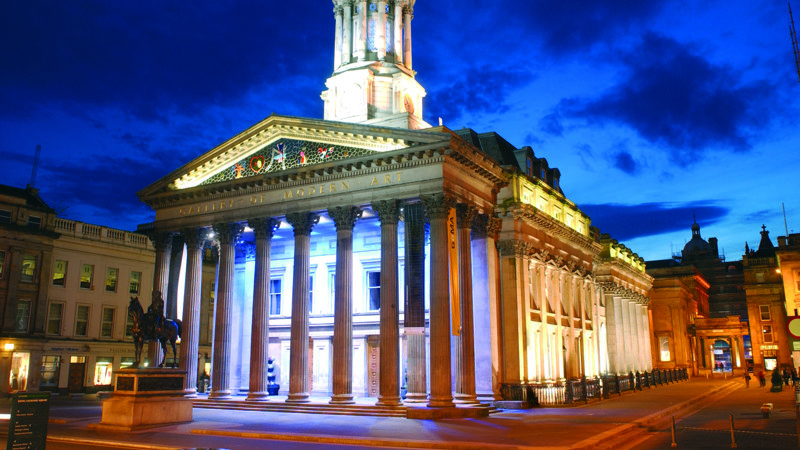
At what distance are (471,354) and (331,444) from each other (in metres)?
11.6

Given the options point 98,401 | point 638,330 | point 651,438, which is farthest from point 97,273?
point 638,330

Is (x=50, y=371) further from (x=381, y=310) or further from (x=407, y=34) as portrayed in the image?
(x=407, y=34)

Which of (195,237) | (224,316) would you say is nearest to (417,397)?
(224,316)

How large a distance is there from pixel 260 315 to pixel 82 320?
76.2 ft

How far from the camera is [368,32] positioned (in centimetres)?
4256

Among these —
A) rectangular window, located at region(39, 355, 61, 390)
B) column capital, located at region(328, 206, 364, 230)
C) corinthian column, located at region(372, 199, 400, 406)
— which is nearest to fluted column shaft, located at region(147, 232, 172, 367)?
column capital, located at region(328, 206, 364, 230)

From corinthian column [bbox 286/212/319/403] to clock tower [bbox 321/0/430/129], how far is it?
30.7ft

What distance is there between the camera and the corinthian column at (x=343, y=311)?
2981cm

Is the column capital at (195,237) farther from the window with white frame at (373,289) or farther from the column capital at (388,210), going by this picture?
the column capital at (388,210)

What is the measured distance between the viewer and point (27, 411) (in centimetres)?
1311

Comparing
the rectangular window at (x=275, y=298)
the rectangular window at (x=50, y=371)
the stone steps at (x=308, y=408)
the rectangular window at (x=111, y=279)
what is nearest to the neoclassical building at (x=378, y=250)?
the rectangular window at (x=275, y=298)

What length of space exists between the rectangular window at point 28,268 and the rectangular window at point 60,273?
5.59 feet

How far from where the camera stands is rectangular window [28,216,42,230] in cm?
4688

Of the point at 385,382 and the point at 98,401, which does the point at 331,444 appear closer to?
the point at 385,382
